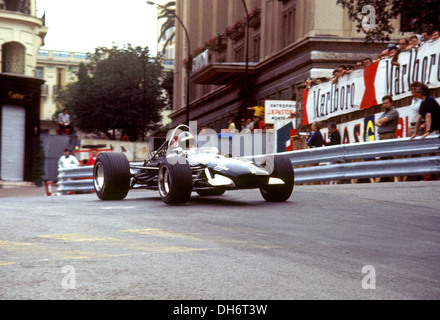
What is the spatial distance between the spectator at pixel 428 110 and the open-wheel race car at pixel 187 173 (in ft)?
11.8

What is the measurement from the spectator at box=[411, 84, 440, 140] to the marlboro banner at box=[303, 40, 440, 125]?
2.63 ft

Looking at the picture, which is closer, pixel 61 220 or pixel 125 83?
pixel 61 220

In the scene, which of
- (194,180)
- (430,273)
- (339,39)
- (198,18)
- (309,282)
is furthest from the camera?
(198,18)

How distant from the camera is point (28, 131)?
32406mm

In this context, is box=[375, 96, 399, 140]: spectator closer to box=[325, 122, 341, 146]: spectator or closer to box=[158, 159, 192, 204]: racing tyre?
box=[325, 122, 341, 146]: spectator

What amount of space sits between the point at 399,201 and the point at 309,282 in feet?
20.9

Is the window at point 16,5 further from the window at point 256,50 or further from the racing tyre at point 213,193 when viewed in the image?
the racing tyre at point 213,193

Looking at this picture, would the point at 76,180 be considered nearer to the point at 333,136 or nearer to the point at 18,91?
the point at 333,136

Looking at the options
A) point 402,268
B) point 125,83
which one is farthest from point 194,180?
point 125,83

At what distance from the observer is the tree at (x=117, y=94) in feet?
212
